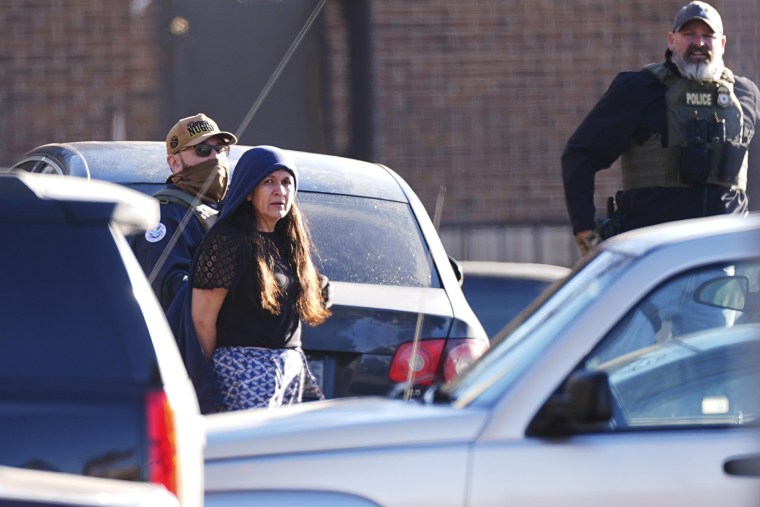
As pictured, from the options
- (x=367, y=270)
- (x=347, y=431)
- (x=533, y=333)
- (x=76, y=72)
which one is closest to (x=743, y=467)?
(x=533, y=333)

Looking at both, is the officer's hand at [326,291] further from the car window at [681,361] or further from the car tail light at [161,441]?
the car tail light at [161,441]

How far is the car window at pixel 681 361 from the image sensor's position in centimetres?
380

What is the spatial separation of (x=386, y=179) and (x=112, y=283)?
338 centimetres

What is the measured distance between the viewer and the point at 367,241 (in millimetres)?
6109

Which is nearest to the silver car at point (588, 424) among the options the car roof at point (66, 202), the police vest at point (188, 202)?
the car roof at point (66, 202)

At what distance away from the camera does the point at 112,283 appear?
11.0 feet

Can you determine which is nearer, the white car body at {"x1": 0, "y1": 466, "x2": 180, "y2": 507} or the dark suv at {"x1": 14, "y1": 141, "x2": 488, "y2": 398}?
the white car body at {"x1": 0, "y1": 466, "x2": 180, "y2": 507}

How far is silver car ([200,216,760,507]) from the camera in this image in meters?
3.64

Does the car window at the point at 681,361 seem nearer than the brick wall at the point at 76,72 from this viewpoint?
Yes

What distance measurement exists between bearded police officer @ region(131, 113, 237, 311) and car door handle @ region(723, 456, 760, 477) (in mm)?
2775

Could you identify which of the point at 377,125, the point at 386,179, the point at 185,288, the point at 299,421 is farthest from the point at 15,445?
the point at 377,125

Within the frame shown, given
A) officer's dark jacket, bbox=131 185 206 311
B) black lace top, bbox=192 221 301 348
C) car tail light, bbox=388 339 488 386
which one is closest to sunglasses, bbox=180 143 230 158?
officer's dark jacket, bbox=131 185 206 311

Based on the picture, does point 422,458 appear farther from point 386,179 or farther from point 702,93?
point 702,93

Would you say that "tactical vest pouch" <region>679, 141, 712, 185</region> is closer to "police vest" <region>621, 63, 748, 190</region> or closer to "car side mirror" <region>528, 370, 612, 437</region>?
"police vest" <region>621, 63, 748, 190</region>
